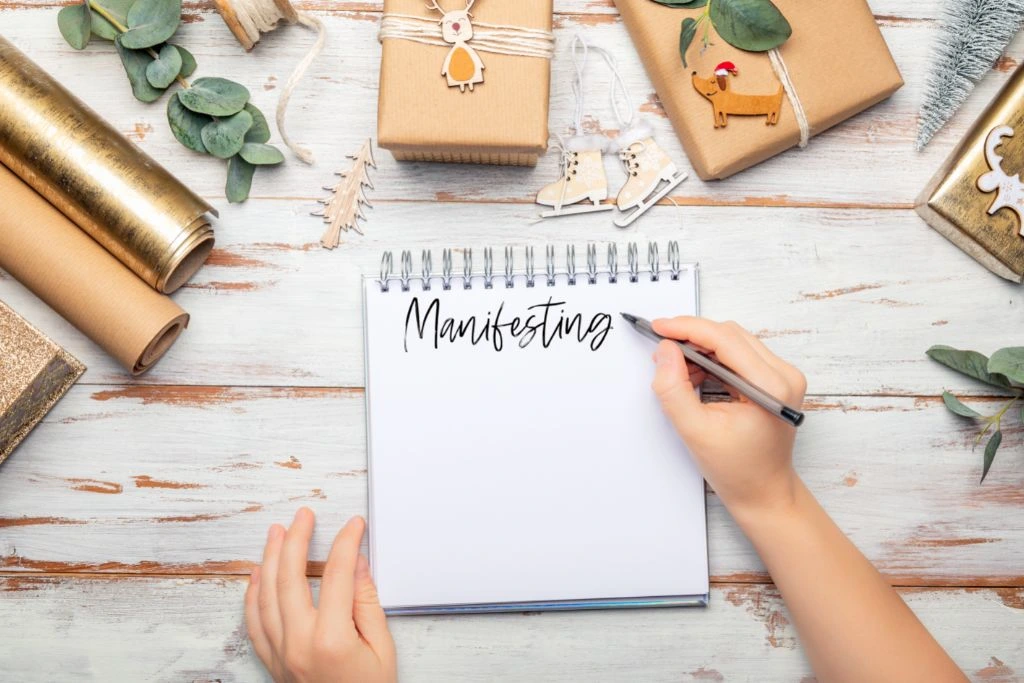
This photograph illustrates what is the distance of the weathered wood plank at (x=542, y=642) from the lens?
0.78 meters

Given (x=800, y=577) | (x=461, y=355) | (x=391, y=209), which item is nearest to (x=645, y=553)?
(x=800, y=577)

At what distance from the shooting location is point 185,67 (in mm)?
769

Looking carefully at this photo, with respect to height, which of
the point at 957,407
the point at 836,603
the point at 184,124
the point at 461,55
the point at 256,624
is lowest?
the point at 256,624

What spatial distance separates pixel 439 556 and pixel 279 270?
32cm

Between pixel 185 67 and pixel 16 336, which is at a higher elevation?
pixel 185 67

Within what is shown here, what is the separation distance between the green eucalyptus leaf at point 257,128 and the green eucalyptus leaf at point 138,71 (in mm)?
93

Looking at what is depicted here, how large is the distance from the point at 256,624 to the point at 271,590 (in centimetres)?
4

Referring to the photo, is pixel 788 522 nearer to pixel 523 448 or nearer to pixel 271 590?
pixel 523 448

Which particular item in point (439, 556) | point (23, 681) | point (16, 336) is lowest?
point (23, 681)

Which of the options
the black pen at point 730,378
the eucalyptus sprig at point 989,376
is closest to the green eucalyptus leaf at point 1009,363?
the eucalyptus sprig at point 989,376

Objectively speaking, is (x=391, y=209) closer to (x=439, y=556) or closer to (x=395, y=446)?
(x=395, y=446)

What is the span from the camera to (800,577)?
2.33ft

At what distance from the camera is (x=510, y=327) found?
30.2 inches

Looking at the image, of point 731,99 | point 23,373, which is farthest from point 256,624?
point 731,99
